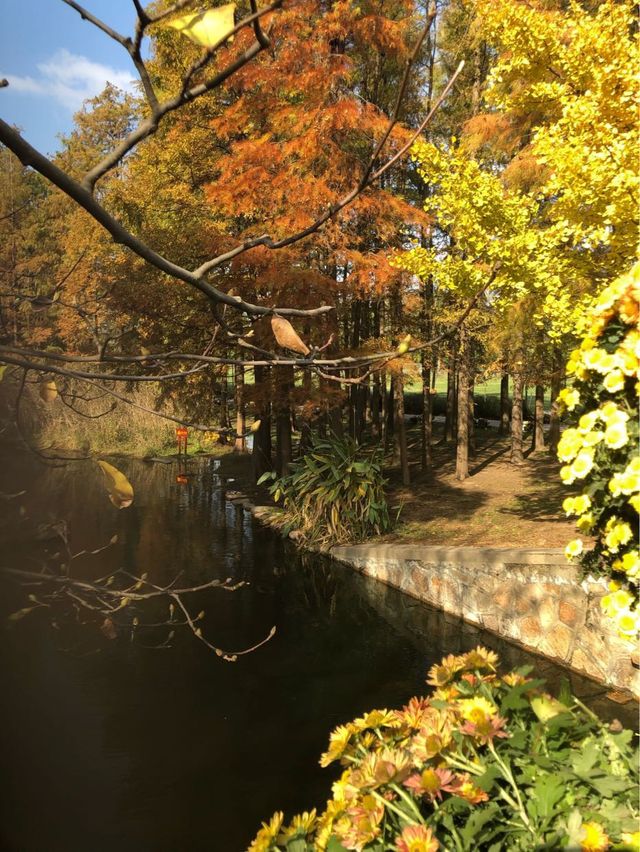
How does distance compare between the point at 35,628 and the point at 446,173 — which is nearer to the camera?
the point at 35,628

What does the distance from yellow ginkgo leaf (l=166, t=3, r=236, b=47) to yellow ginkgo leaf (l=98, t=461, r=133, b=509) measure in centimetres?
61

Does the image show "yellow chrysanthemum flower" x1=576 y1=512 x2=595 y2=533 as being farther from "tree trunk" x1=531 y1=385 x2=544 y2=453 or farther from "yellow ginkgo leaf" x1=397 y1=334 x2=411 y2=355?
"tree trunk" x1=531 y1=385 x2=544 y2=453

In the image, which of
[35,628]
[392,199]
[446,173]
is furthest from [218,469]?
[35,628]

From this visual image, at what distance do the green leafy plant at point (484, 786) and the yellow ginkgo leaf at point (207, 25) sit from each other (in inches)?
52.3

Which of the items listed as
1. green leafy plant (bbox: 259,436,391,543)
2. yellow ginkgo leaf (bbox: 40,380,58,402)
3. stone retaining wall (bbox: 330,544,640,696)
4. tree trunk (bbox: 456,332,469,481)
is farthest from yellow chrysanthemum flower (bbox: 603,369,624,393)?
tree trunk (bbox: 456,332,469,481)

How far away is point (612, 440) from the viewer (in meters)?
1.20

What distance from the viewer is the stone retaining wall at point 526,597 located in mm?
4363

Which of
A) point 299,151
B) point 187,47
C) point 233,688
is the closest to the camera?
point 233,688

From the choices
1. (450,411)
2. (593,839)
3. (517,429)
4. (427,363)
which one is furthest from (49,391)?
(450,411)

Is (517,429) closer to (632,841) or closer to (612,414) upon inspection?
(612,414)

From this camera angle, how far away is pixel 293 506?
8.16m

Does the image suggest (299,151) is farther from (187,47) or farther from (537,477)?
(537,477)

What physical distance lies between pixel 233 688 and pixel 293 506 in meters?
4.09

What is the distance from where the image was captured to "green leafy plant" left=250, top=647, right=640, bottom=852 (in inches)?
47.1
